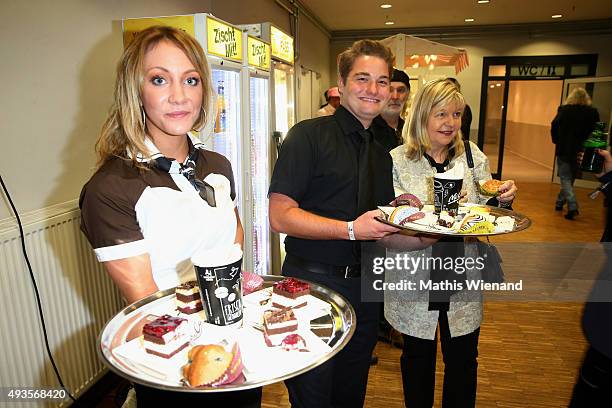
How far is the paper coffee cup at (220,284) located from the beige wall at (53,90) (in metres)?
1.51

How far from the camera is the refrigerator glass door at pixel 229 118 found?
293 centimetres

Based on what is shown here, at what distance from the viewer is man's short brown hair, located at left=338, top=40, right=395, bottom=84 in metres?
1.67

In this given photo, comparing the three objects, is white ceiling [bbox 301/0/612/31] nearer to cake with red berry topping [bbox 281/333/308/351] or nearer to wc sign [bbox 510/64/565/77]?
wc sign [bbox 510/64/565/77]

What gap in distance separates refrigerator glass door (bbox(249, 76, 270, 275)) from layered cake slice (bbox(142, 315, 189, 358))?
101 inches

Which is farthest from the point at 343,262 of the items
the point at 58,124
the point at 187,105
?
the point at 58,124

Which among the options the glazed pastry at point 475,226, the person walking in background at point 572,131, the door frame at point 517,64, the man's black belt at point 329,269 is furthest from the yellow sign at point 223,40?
the door frame at point 517,64

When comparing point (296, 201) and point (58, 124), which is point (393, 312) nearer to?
point (296, 201)

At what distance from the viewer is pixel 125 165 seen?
1.11 m

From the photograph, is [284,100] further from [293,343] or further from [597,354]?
[293,343]

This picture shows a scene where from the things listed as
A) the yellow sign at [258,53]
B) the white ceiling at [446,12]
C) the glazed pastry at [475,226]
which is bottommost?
the glazed pastry at [475,226]

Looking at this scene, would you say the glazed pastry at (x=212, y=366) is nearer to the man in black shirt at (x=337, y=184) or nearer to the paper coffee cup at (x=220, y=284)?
the paper coffee cup at (x=220, y=284)

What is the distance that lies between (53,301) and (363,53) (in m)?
1.86

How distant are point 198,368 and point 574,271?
4968mm

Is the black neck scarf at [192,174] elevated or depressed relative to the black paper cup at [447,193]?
elevated
